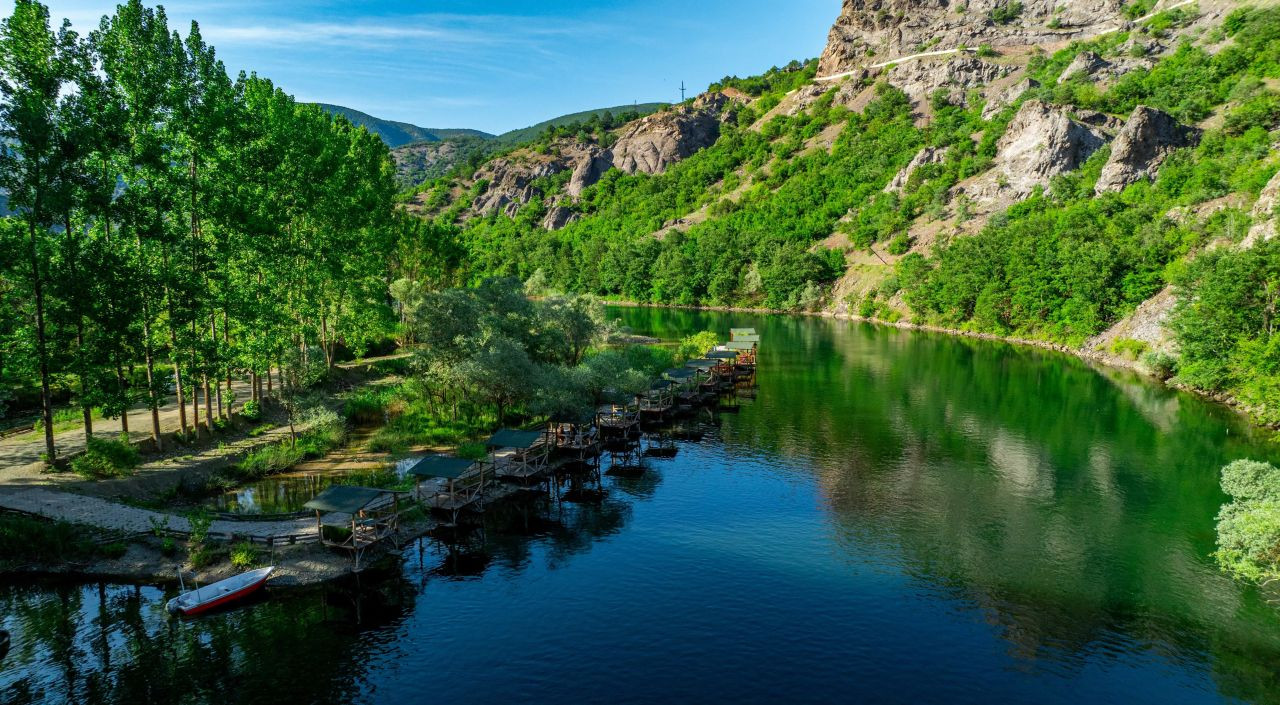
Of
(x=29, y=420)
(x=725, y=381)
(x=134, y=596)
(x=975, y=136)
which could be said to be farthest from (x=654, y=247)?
(x=134, y=596)

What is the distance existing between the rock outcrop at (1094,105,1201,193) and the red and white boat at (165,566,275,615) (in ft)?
473

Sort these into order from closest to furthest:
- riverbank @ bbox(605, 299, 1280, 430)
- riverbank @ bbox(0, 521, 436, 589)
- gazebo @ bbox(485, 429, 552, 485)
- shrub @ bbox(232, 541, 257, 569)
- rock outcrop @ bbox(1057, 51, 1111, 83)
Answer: riverbank @ bbox(0, 521, 436, 589) → shrub @ bbox(232, 541, 257, 569) → gazebo @ bbox(485, 429, 552, 485) → riverbank @ bbox(605, 299, 1280, 430) → rock outcrop @ bbox(1057, 51, 1111, 83)

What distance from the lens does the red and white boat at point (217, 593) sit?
2969 centimetres

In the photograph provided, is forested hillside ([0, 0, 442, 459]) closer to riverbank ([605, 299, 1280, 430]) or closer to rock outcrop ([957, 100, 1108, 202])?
riverbank ([605, 299, 1280, 430])

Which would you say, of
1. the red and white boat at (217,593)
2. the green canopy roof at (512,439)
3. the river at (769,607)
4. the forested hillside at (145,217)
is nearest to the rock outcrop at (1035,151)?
the river at (769,607)

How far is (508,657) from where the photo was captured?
2828 cm

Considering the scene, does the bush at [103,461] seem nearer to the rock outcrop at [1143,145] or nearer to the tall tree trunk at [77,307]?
the tall tree trunk at [77,307]

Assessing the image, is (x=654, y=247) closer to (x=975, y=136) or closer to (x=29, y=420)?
(x=975, y=136)

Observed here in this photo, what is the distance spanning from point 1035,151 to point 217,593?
166 metres

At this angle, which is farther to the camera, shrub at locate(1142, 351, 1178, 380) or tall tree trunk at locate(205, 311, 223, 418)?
shrub at locate(1142, 351, 1178, 380)

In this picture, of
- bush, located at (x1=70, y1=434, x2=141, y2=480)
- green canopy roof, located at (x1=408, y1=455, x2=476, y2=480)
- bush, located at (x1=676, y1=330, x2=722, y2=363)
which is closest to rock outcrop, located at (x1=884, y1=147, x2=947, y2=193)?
bush, located at (x1=676, y1=330, x2=722, y2=363)

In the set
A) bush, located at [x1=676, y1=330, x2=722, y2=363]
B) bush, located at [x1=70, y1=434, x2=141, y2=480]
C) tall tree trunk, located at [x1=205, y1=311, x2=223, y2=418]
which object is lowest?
bush, located at [x1=70, y1=434, x2=141, y2=480]

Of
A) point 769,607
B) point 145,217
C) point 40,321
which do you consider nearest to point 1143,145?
point 769,607

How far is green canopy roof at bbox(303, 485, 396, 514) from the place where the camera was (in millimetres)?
34750
